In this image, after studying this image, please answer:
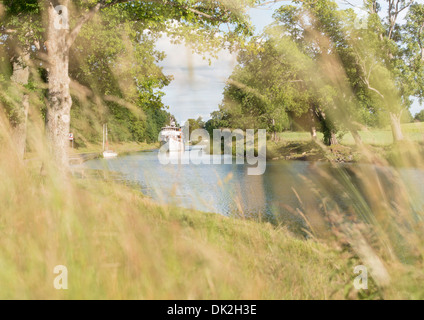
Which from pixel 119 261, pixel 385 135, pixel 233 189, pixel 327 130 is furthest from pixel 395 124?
pixel 119 261

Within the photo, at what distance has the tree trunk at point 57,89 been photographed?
846 cm

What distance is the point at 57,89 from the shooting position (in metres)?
8.62

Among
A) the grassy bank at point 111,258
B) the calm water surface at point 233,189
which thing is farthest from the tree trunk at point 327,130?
the grassy bank at point 111,258

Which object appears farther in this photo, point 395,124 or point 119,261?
point 395,124

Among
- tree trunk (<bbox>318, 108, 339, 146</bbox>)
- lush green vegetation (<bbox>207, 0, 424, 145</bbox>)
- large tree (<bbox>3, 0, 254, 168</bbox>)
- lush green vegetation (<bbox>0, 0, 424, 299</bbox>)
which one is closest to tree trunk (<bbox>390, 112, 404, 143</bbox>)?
lush green vegetation (<bbox>207, 0, 424, 145</bbox>)

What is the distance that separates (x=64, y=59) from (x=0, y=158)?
194 inches

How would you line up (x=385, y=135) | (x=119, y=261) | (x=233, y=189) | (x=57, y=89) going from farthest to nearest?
(x=385, y=135), (x=57, y=89), (x=233, y=189), (x=119, y=261)

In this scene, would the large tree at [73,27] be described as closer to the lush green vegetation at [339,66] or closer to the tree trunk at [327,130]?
the lush green vegetation at [339,66]

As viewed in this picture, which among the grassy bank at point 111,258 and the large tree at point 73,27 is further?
the large tree at point 73,27

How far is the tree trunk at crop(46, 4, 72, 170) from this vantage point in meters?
8.46

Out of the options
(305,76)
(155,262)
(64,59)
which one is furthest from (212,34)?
(305,76)

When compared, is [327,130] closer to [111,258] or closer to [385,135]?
[385,135]

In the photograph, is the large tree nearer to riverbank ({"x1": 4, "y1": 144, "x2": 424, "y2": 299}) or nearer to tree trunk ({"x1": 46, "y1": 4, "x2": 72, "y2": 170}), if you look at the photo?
tree trunk ({"x1": 46, "y1": 4, "x2": 72, "y2": 170})
